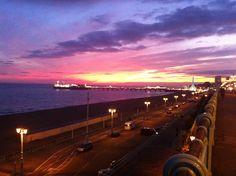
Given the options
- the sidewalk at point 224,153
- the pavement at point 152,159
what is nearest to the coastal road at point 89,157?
the pavement at point 152,159

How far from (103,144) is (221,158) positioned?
26.0 meters

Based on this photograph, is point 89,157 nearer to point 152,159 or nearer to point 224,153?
point 152,159

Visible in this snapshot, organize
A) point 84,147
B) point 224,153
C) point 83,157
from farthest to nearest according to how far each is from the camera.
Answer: point 84,147 → point 83,157 → point 224,153

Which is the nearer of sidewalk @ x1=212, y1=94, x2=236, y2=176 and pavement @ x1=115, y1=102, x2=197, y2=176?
sidewalk @ x1=212, y1=94, x2=236, y2=176

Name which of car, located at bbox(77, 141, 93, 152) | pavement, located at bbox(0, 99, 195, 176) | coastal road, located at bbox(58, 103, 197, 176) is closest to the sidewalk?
pavement, located at bbox(0, 99, 195, 176)

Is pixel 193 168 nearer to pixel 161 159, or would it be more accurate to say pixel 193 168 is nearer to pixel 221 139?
pixel 221 139

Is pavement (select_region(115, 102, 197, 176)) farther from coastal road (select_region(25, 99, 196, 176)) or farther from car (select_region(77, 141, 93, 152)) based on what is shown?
car (select_region(77, 141, 93, 152))

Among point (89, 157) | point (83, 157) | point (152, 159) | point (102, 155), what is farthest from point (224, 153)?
point (83, 157)

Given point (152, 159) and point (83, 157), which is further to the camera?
point (83, 157)

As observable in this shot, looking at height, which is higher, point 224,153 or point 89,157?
point 224,153

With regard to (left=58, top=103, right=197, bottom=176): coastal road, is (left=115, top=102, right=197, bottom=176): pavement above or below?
above

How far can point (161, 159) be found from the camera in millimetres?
29938

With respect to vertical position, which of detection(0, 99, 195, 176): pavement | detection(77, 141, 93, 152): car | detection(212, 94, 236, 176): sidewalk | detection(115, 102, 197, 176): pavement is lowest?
detection(0, 99, 195, 176): pavement

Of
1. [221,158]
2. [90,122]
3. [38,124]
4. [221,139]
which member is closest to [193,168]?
[221,158]
